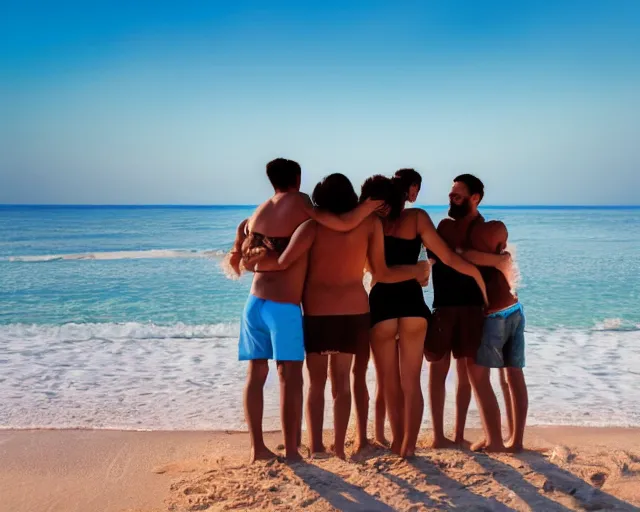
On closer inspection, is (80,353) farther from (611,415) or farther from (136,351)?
(611,415)

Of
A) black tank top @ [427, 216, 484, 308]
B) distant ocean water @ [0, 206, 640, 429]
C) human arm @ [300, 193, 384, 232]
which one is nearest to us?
human arm @ [300, 193, 384, 232]

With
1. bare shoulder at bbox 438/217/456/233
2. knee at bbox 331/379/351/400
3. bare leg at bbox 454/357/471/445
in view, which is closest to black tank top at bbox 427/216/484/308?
bare shoulder at bbox 438/217/456/233

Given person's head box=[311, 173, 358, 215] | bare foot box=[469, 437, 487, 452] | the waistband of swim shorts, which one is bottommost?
bare foot box=[469, 437, 487, 452]

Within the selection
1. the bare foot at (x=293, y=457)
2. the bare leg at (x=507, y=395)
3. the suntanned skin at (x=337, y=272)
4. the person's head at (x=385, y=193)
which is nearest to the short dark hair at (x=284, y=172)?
the suntanned skin at (x=337, y=272)

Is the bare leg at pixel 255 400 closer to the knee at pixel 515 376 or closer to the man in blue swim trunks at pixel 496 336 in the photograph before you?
the man in blue swim trunks at pixel 496 336

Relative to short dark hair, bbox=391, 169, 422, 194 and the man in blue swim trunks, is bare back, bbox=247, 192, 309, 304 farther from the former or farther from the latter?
the man in blue swim trunks

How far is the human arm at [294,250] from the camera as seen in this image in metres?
3.56

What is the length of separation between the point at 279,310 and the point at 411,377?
0.87 m

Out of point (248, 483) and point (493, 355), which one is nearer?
point (248, 483)

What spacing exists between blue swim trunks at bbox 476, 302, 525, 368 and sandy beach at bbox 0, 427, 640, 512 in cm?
56

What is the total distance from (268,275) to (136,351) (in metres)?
4.78

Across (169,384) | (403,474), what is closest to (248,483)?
(403,474)

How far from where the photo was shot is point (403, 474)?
3.50m

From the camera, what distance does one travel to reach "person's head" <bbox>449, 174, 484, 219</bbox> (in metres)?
3.85
